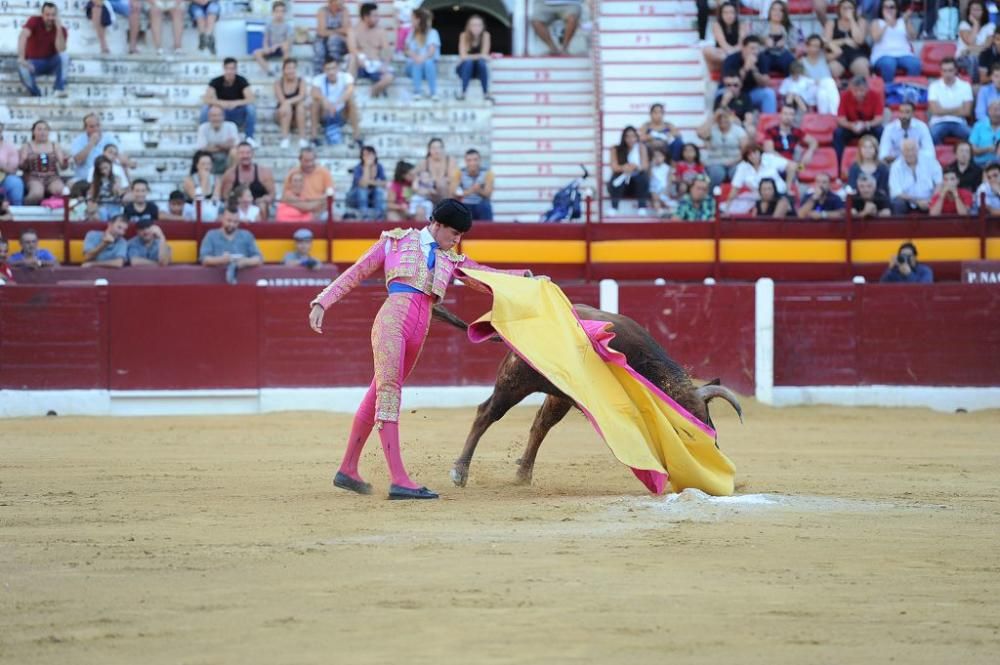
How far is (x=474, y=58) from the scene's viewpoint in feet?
48.2

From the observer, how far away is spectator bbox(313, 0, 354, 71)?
47.8 feet

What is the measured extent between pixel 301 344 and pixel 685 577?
7.20m

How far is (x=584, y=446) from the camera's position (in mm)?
9508

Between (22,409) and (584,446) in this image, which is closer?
(584,446)

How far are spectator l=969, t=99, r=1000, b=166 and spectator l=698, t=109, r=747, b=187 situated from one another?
2.00 m

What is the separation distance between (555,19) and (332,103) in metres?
3.47

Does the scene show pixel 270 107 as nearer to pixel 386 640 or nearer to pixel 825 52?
pixel 825 52

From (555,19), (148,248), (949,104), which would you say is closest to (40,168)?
(148,248)

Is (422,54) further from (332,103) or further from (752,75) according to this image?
(752,75)

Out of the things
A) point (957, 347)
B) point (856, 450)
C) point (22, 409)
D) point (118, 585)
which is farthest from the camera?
point (957, 347)

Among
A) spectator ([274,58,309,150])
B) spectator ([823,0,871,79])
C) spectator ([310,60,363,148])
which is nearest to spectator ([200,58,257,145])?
spectator ([274,58,309,150])

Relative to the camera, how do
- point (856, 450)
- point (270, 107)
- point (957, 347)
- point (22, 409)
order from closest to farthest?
1. point (856, 450)
2. point (22, 409)
3. point (957, 347)
4. point (270, 107)

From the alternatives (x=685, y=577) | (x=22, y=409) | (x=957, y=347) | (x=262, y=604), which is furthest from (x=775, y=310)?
(x=262, y=604)

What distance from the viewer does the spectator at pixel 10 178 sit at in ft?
41.9
